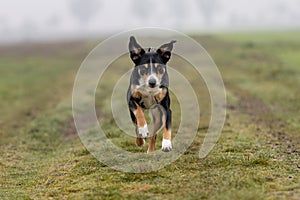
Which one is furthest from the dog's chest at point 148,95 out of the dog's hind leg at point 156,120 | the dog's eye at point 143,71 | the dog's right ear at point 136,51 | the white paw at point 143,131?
the dog's right ear at point 136,51

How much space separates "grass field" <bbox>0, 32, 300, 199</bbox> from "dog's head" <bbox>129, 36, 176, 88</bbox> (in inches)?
87.9

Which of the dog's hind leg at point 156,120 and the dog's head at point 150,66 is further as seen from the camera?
the dog's hind leg at point 156,120

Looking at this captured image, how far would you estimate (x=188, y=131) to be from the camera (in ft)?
60.6

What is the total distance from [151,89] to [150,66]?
1.96 feet

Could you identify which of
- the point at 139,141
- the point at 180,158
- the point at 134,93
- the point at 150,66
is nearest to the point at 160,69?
the point at 150,66

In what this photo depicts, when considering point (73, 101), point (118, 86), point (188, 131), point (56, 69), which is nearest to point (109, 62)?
point (56, 69)

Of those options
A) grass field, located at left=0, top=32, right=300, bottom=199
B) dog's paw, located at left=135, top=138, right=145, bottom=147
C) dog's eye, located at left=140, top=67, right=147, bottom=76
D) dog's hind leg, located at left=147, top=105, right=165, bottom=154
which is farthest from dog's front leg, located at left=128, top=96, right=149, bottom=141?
grass field, located at left=0, top=32, right=300, bottom=199

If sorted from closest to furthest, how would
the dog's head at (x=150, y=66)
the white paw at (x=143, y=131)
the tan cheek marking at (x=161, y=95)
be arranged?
1. the dog's head at (x=150, y=66)
2. the tan cheek marking at (x=161, y=95)
3. the white paw at (x=143, y=131)

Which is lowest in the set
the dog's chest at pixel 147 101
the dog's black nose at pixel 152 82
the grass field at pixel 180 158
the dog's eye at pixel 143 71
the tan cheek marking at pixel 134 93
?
the grass field at pixel 180 158

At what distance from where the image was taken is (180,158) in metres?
13.5

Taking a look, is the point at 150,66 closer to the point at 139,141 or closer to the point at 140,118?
the point at 140,118

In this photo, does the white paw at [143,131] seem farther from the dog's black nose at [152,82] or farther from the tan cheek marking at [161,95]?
the dog's black nose at [152,82]

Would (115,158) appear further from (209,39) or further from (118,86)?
(209,39)

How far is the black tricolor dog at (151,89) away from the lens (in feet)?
41.3
